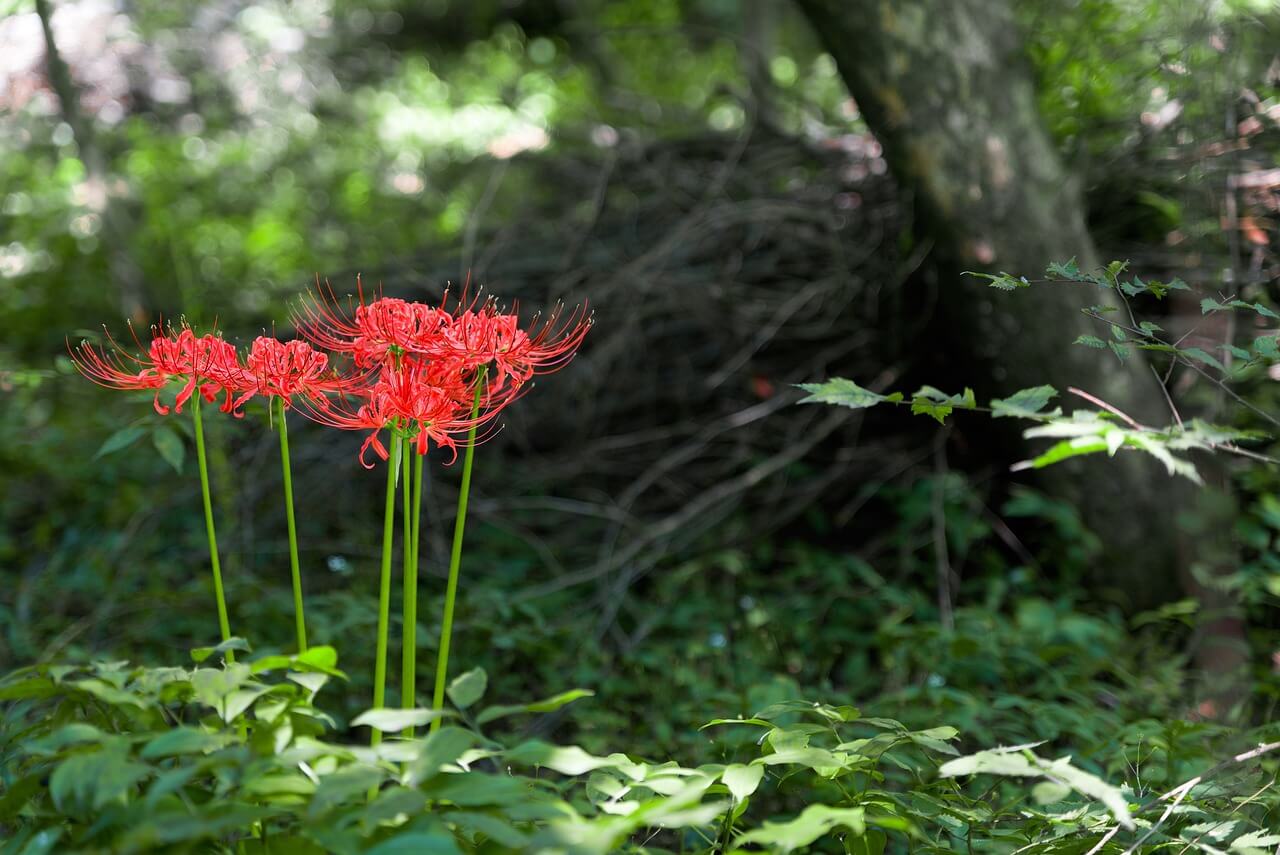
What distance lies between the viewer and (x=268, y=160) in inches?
293

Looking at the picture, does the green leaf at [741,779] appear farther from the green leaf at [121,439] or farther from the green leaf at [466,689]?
the green leaf at [121,439]

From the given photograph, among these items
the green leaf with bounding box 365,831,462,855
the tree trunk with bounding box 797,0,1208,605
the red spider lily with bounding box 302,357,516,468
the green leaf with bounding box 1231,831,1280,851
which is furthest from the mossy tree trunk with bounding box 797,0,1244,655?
the green leaf with bounding box 365,831,462,855

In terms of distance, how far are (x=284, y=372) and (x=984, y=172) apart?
1.83 meters

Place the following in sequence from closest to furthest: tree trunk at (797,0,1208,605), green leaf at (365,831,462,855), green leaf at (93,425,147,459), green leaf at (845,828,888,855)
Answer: green leaf at (365,831,462,855) → green leaf at (845,828,888,855) → green leaf at (93,425,147,459) → tree trunk at (797,0,1208,605)

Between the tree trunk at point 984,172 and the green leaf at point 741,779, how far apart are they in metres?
1.71

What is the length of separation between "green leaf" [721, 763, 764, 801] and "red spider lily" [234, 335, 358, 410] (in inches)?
21.7

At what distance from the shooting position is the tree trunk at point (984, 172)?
2.40 meters

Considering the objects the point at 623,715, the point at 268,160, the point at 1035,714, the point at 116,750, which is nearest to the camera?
the point at 116,750

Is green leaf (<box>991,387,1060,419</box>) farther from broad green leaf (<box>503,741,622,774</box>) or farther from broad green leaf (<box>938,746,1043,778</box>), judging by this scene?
broad green leaf (<box>503,741,622,774</box>)

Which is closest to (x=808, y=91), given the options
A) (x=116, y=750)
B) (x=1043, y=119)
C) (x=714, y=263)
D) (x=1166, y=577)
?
(x=714, y=263)

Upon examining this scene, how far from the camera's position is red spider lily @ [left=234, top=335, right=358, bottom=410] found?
1.10m

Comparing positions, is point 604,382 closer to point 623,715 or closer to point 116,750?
point 623,715

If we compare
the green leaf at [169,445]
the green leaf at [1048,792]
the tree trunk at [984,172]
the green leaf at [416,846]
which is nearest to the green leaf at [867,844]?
the green leaf at [1048,792]

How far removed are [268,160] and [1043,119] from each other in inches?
243
